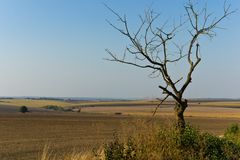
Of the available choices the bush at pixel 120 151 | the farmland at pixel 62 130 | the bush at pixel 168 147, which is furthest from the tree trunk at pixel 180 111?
the bush at pixel 120 151

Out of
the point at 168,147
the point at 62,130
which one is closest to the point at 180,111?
the point at 168,147

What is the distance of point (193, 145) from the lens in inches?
412

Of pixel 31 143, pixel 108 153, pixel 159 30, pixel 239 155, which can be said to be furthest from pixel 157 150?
pixel 31 143

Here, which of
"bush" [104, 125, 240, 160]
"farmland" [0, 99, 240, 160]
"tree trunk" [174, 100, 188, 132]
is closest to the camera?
"bush" [104, 125, 240, 160]

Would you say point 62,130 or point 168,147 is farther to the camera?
point 62,130

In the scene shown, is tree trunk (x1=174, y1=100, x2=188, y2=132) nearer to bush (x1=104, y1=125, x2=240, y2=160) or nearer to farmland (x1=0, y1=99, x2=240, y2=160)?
farmland (x1=0, y1=99, x2=240, y2=160)

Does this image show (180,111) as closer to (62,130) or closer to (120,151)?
(120,151)

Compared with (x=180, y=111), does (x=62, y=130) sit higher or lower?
lower

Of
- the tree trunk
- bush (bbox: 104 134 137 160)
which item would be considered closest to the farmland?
the tree trunk

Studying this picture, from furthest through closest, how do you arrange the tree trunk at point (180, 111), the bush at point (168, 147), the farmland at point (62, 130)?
the farmland at point (62, 130), the tree trunk at point (180, 111), the bush at point (168, 147)

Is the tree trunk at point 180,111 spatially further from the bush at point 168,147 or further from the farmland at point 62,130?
the bush at point 168,147

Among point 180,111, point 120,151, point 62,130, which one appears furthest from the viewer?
point 62,130

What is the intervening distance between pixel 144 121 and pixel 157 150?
888 mm

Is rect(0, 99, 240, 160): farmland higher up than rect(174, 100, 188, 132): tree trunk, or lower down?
lower down
